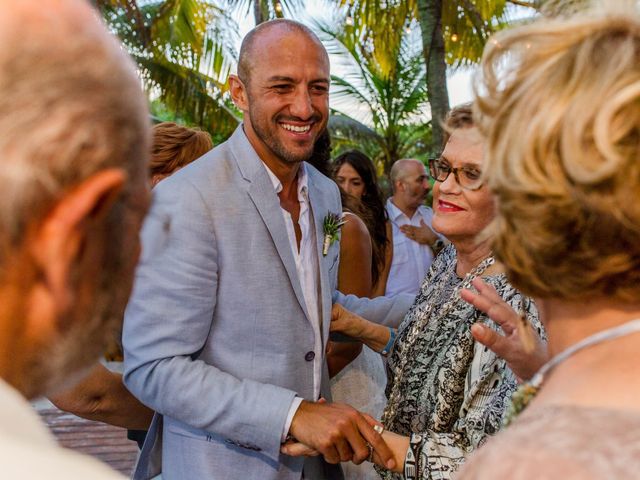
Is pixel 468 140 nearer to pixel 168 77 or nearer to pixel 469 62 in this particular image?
pixel 469 62

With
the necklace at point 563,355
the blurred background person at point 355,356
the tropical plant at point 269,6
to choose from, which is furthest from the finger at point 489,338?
the tropical plant at point 269,6


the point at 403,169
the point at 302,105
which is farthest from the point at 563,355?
the point at 403,169

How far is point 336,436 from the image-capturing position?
2.56m

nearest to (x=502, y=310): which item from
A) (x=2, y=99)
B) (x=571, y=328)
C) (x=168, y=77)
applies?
(x=571, y=328)

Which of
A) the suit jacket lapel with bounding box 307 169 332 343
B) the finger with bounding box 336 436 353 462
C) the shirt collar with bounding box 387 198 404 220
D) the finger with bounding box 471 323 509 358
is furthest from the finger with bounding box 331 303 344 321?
the shirt collar with bounding box 387 198 404 220

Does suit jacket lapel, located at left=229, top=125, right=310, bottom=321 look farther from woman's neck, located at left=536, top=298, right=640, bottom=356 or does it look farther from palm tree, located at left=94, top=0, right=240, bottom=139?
palm tree, located at left=94, top=0, right=240, bottom=139

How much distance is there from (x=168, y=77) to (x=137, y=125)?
1784cm

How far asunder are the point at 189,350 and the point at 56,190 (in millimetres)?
1783

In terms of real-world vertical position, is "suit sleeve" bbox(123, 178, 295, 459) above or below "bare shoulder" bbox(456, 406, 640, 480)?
below

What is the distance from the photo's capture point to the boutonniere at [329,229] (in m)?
3.18

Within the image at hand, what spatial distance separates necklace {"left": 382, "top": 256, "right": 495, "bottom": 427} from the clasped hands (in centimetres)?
37

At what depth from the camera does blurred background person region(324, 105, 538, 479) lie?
8.30ft

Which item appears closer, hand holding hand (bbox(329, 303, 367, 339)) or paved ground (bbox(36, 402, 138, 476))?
hand holding hand (bbox(329, 303, 367, 339))

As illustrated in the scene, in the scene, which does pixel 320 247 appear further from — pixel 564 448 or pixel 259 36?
pixel 564 448
